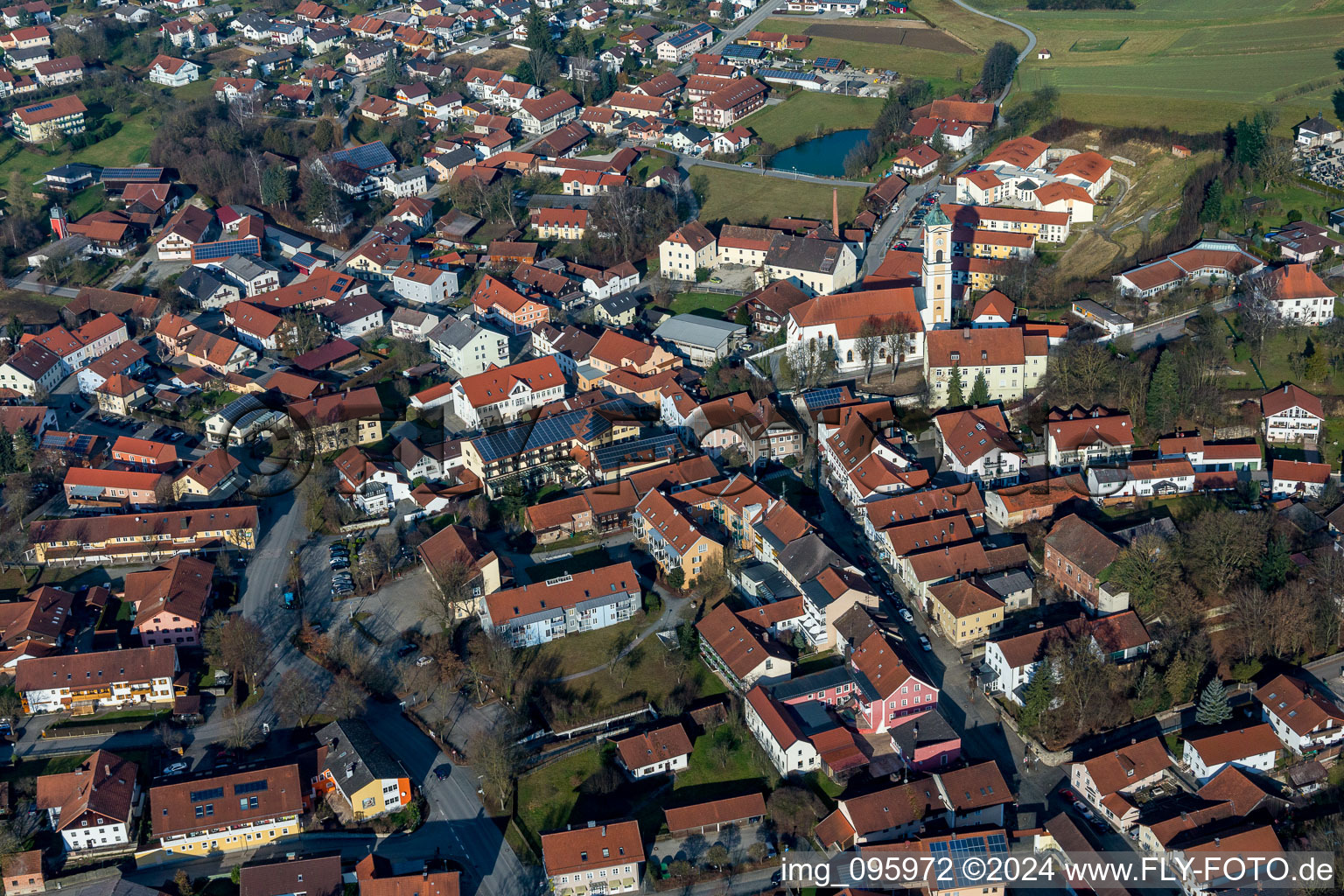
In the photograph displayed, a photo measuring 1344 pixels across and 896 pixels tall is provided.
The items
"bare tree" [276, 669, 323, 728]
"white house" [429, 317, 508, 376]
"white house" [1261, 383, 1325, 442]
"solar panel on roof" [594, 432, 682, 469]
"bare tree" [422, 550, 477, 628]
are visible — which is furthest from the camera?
"white house" [429, 317, 508, 376]

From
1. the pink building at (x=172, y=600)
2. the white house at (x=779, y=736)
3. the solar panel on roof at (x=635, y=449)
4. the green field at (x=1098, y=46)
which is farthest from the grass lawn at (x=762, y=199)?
the white house at (x=779, y=736)

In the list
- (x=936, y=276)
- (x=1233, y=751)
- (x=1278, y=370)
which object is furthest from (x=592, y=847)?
(x=1278, y=370)

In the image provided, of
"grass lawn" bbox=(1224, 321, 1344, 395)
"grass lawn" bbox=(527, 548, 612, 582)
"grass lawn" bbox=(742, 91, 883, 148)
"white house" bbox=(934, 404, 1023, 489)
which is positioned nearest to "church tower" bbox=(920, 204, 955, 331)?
"white house" bbox=(934, 404, 1023, 489)

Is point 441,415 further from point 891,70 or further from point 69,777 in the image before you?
point 891,70

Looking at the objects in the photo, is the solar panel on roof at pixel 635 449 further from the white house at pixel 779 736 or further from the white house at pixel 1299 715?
the white house at pixel 1299 715

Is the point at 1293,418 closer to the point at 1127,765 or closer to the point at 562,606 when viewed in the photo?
the point at 1127,765

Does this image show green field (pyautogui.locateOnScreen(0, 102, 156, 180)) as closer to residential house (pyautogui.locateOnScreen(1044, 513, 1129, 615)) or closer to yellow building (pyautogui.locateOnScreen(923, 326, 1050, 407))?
yellow building (pyautogui.locateOnScreen(923, 326, 1050, 407))

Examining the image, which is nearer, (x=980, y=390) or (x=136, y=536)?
(x=136, y=536)
